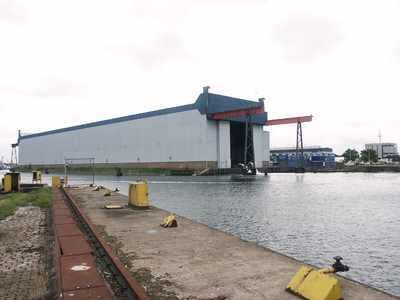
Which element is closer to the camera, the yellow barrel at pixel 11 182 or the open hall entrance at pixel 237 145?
the yellow barrel at pixel 11 182

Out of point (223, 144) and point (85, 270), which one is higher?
point (223, 144)

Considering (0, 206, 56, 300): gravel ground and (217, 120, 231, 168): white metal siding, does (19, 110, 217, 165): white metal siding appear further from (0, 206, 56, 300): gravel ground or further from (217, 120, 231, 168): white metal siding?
(0, 206, 56, 300): gravel ground

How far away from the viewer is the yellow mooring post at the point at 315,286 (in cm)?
427

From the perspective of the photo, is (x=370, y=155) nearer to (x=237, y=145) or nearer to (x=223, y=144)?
(x=237, y=145)

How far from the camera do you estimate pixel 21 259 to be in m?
6.43

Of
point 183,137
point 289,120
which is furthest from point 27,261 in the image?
point 289,120

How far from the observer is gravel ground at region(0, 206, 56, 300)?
4.80m

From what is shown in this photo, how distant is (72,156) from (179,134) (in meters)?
43.7

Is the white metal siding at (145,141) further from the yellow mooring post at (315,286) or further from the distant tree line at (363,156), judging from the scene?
the distant tree line at (363,156)

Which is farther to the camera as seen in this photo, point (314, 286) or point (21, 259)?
point (21, 259)

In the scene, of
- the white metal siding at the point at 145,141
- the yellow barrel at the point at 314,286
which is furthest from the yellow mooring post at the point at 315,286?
the white metal siding at the point at 145,141

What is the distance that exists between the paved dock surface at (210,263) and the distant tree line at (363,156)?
143589mm

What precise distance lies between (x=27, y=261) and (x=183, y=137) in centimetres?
5376

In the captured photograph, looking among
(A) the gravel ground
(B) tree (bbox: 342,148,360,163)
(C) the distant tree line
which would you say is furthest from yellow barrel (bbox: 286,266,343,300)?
(B) tree (bbox: 342,148,360,163)
